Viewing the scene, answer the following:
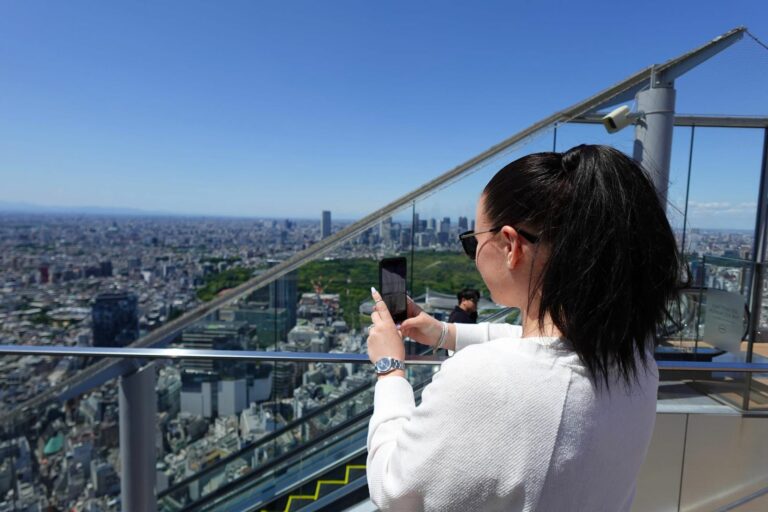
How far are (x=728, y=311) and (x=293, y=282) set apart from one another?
3796mm

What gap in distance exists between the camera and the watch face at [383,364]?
0.90 meters

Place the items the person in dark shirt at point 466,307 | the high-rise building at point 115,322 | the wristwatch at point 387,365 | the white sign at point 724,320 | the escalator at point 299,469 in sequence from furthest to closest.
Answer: the high-rise building at point 115,322 < the white sign at point 724,320 < the person in dark shirt at point 466,307 < the escalator at point 299,469 < the wristwatch at point 387,365

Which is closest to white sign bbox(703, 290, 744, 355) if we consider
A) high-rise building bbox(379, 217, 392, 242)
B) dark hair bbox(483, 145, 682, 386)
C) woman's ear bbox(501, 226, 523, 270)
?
high-rise building bbox(379, 217, 392, 242)

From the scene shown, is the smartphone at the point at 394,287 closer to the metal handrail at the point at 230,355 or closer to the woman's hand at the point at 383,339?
the woman's hand at the point at 383,339

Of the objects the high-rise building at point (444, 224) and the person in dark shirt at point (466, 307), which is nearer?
the person in dark shirt at point (466, 307)

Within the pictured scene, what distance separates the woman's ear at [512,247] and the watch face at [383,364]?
1.07 feet

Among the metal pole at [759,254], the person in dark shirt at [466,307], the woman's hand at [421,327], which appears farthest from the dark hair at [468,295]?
the metal pole at [759,254]

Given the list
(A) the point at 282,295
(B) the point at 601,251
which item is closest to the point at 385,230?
(A) the point at 282,295

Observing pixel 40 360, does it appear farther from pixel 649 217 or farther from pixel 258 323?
pixel 649 217

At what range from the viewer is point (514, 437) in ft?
2.02

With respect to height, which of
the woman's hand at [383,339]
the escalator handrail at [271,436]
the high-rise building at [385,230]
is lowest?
the escalator handrail at [271,436]

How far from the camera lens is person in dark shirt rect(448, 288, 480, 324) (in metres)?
2.97

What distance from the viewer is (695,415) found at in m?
2.71

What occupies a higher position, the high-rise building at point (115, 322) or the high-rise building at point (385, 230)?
the high-rise building at point (385, 230)
